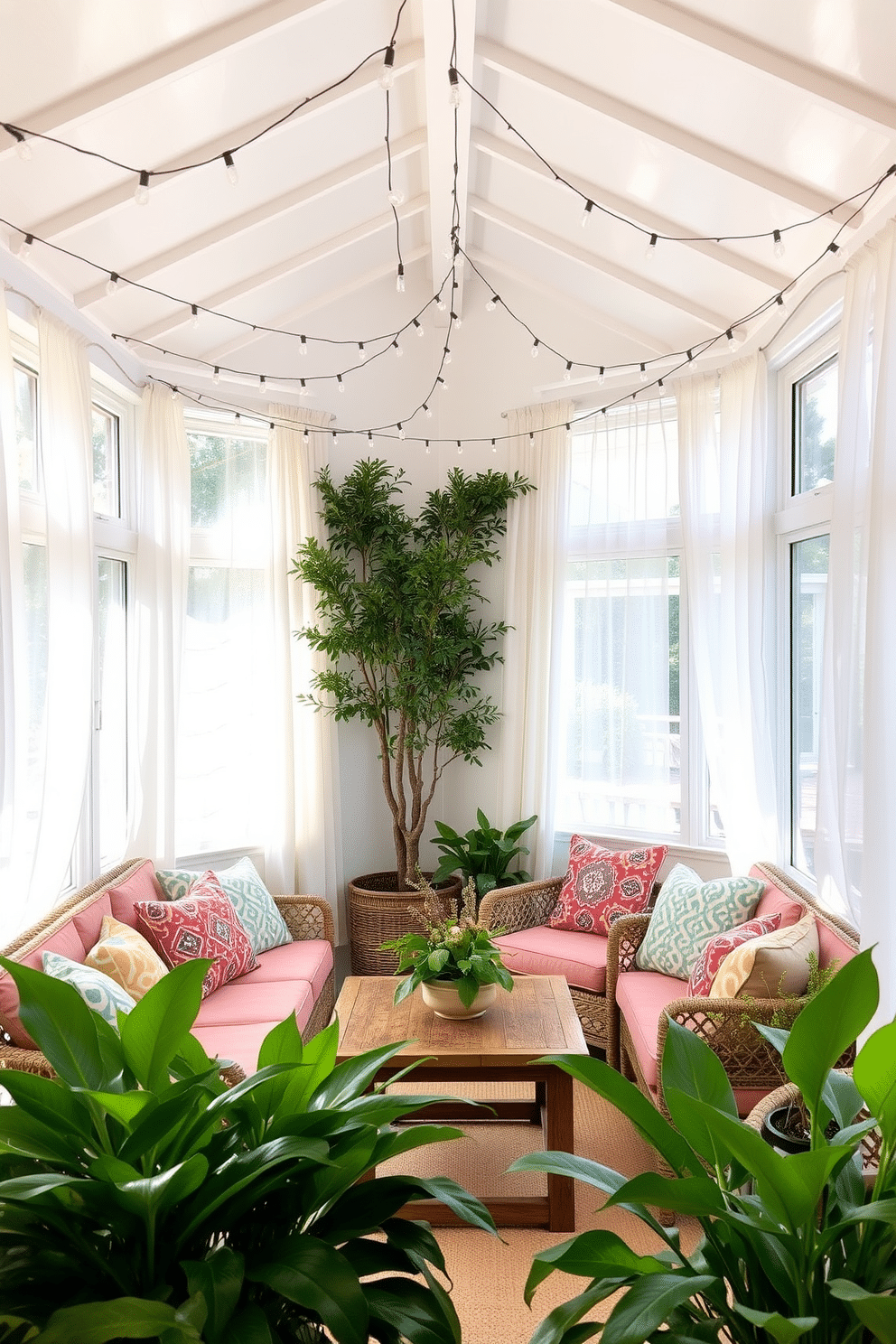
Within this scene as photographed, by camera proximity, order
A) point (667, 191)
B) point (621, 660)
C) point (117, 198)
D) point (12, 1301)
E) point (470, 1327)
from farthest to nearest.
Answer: point (621, 660) < point (667, 191) < point (117, 198) < point (470, 1327) < point (12, 1301)

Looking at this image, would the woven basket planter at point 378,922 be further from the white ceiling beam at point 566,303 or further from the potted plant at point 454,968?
the white ceiling beam at point 566,303

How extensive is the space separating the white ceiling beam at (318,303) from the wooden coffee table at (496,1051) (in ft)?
10.6

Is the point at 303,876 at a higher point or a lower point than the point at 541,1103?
higher

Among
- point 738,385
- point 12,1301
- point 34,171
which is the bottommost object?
point 12,1301

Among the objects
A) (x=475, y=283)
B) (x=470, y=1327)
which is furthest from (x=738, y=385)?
(x=470, y=1327)

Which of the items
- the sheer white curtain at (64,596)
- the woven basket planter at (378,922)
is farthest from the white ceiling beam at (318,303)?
the woven basket planter at (378,922)

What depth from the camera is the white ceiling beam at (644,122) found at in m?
3.33

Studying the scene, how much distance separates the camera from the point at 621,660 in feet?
16.4

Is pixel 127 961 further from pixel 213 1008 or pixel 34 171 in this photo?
pixel 34 171

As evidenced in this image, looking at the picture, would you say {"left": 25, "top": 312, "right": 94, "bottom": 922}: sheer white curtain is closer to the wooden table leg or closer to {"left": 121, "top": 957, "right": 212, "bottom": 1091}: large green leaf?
the wooden table leg

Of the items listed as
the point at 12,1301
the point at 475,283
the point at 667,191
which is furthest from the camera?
the point at 475,283

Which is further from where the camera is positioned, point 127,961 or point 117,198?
point 117,198

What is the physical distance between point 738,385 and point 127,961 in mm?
3360

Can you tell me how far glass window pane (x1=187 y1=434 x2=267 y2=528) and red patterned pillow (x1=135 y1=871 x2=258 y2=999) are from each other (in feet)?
6.26
